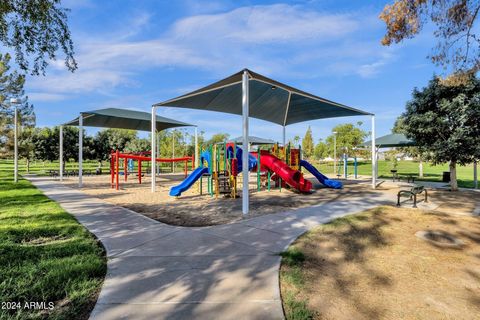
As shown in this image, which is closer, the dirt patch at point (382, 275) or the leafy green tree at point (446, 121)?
the dirt patch at point (382, 275)

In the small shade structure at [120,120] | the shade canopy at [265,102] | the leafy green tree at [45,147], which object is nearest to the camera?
the shade canopy at [265,102]

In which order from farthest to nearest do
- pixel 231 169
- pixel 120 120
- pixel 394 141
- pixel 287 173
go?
pixel 120 120
pixel 394 141
pixel 287 173
pixel 231 169

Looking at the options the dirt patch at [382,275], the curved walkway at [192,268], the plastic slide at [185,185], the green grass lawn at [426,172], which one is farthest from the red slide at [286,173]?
the green grass lawn at [426,172]

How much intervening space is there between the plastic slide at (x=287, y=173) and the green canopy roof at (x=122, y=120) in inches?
308

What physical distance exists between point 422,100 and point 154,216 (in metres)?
12.8

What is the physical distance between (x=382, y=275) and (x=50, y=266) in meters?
4.54

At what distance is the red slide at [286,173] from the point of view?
1164 centimetres

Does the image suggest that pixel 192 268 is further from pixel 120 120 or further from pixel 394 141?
pixel 394 141

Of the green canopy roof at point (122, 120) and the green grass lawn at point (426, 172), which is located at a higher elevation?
the green canopy roof at point (122, 120)

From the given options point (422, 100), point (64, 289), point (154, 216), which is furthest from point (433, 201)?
point (64, 289)

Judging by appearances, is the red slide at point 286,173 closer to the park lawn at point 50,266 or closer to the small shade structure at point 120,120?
the small shade structure at point 120,120

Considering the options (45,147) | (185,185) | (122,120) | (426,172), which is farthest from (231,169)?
(426,172)

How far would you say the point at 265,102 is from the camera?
13758mm

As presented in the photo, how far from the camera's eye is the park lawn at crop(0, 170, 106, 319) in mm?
2729
